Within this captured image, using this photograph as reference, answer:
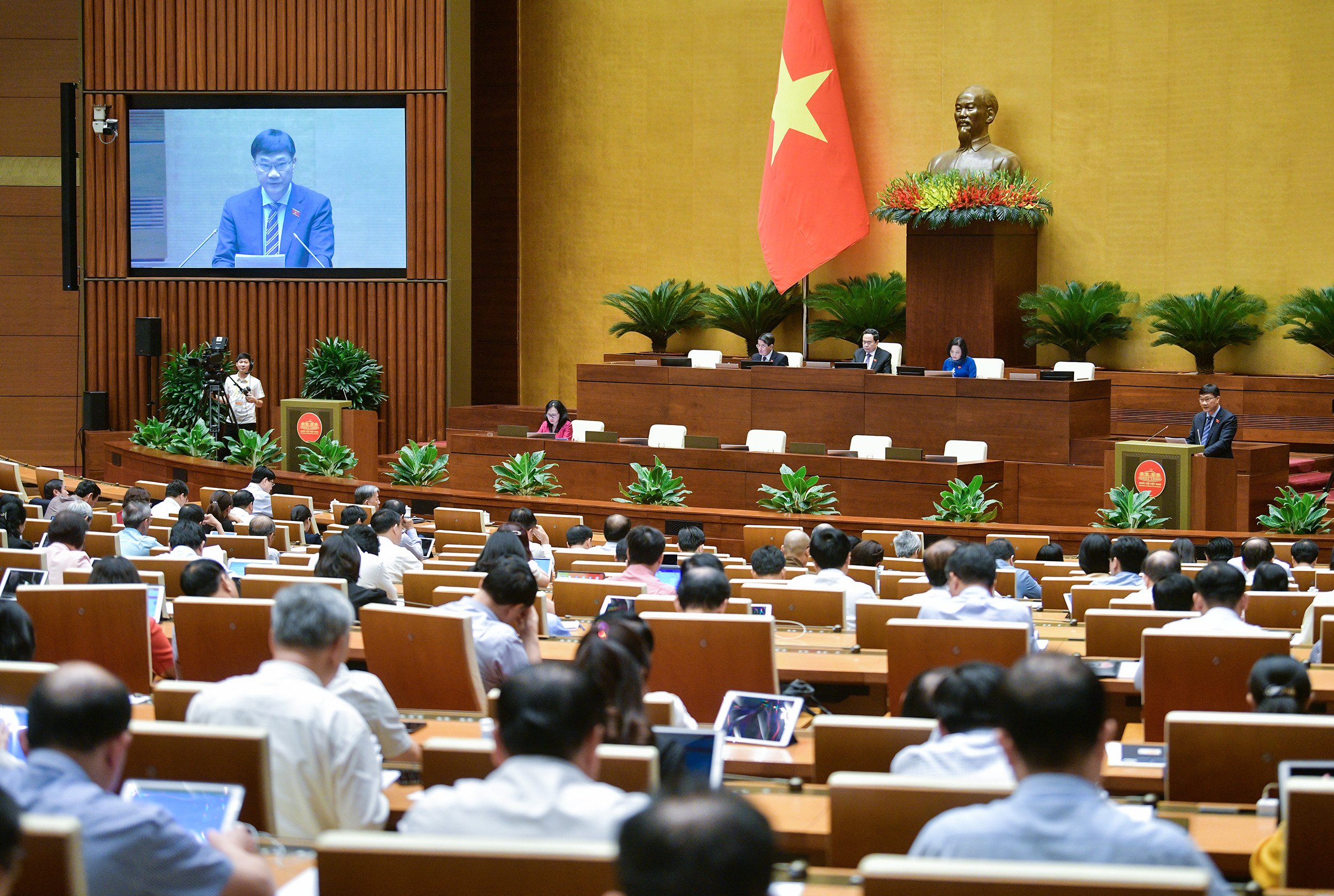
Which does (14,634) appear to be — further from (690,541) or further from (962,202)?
(962,202)

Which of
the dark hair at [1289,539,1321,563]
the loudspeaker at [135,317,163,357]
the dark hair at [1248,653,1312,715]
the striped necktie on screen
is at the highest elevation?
the striped necktie on screen

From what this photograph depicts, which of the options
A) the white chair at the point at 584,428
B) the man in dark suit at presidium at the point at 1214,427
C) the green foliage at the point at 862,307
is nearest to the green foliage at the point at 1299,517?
the man in dark suit at presidium at the point at 1214,427

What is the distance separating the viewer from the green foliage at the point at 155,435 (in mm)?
13516

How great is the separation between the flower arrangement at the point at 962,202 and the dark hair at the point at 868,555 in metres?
6.53

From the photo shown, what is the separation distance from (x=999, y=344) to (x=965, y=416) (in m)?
2.52

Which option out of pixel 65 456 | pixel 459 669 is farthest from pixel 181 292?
pixel 459 669

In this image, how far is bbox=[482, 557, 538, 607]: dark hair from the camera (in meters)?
4.10

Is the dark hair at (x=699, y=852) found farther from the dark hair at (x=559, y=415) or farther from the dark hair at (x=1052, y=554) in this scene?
the dark hair at (x=559, y=415)

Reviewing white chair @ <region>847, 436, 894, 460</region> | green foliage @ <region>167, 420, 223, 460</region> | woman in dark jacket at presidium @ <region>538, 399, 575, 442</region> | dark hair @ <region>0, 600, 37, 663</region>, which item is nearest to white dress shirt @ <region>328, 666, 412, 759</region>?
dark hair @ <region>0, 600, 37, 663</region>

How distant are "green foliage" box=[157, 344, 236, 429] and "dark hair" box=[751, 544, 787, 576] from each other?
942 cm

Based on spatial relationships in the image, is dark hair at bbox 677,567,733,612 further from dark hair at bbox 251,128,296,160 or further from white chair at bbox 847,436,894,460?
dark hair at bbox 251,128,296,160

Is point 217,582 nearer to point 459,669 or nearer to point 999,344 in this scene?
point 459,669

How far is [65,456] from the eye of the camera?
16.3 metres

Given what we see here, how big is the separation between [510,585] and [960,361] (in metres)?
8.33
